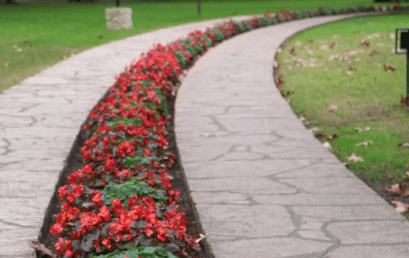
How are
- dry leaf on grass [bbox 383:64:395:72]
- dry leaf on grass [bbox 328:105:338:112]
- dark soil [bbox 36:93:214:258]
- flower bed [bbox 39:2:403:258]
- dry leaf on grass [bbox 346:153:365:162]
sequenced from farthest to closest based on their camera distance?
dry leaf on grass [bbox 383:64:395:72] → dry leaf on grass [bbox 328:105:338:112] → dry leaf on grass [bbox 346:153:365:162] → dark soil [bbox 36:93:214:258] → flower bed [bbox 39:2:403:258]

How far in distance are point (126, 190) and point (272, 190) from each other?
106 centimetres

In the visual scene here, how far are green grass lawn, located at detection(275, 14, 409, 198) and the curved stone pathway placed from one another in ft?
1.05

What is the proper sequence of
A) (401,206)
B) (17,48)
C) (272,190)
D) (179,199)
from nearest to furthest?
(401,206) < (272,190) < (179,199) < (17,48)

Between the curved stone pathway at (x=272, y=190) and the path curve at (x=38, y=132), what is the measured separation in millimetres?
1046

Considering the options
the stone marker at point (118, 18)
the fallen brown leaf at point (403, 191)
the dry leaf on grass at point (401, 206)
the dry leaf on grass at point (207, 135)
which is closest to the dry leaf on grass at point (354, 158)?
the fallen brown leaf at point (403, 191)

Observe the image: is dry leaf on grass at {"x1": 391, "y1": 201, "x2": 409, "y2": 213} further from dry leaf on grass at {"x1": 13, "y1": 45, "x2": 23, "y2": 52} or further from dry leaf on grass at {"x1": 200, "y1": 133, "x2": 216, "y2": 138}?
dry leaf on grass at {"x1": 13, "y1": 45, "x2": 23, "y2": 52}

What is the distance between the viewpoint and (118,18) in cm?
1459

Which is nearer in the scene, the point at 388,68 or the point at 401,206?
the point at 401,206

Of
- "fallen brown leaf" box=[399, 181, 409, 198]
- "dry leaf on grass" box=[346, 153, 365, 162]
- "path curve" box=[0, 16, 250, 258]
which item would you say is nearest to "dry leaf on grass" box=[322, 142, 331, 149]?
"dry leaf on grass" box=[346, 153, 365, 162]

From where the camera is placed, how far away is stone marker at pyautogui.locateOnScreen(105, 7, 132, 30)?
569 inches

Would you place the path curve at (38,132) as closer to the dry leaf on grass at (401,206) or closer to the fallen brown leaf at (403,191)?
the dry leaf on grass at (401,206)

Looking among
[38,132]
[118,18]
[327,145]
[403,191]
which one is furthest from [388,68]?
[118,18]

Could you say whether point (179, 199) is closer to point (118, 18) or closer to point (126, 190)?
point (126, 190)

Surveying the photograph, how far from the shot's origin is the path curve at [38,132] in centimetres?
298
